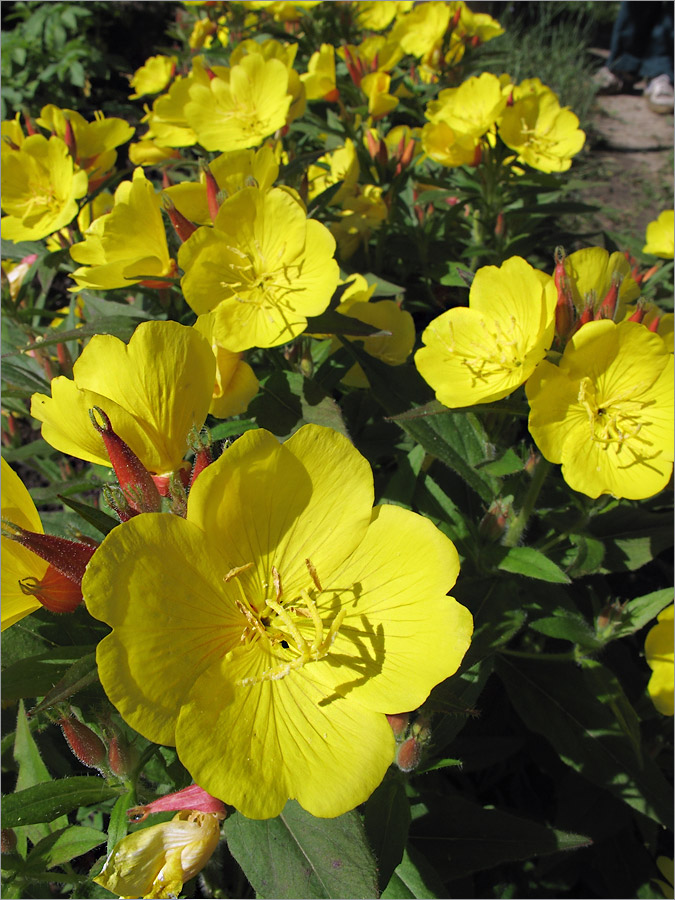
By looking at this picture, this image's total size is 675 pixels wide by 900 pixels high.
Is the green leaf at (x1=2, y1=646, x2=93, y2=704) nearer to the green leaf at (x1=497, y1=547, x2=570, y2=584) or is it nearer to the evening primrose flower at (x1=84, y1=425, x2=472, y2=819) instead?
the evening primrose flower at (x1=84, y1=425, x2=472, y2=819)

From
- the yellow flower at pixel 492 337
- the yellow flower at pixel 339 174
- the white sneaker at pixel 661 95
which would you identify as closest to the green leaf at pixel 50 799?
the yellow flower at pixel 492 337

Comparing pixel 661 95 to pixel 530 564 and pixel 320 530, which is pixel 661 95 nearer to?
pixel 530 564

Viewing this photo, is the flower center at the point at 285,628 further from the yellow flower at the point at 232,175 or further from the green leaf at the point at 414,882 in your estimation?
the yellow flower at the point at 232,175

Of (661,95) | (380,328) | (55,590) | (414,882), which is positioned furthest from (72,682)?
(661,95)

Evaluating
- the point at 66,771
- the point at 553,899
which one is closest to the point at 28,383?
the point at 66,771

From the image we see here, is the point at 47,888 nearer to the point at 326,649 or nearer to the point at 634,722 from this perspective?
the point at 326,649

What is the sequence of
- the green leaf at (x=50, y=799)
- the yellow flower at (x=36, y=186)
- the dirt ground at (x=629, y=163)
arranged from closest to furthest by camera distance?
the green leaf at (x=50, y=799) < the yellow flower at (x=36, y=186) < the dirt ground at (x=629, y=163)

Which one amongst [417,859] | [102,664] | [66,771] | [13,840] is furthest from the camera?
[66,771]
